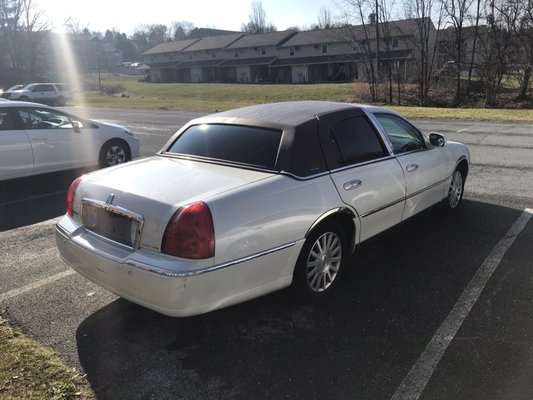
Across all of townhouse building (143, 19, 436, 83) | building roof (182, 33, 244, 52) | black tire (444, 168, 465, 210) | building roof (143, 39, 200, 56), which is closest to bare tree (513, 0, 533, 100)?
townhouse building (143, 19, 436, 83)

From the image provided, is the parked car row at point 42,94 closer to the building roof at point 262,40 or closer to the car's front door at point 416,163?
the car's front door at point 416,163

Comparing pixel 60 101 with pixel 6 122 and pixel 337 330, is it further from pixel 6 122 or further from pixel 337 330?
pixel 337 330

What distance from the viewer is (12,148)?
7.61m

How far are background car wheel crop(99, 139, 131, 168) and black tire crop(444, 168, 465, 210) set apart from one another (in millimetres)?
6209

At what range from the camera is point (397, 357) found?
3150mm

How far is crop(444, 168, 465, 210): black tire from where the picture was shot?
19.6ft

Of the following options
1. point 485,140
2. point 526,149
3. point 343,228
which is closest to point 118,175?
point 343,228

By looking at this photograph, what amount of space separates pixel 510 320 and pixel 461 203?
3.34 m

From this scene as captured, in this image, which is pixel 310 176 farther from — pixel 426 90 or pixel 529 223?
pixel 426 90

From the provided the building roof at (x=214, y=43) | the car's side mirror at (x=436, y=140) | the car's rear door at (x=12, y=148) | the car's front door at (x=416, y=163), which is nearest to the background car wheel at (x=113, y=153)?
the car's rear door at (x=12, y=148)

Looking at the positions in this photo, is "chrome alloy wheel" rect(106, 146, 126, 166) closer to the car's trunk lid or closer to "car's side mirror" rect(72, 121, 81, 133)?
"car's side mirror" rect(72, 121, 81, 133)

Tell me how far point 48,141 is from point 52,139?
0.08 metres

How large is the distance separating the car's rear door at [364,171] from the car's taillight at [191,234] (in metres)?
1.29

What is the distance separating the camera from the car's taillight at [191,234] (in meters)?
3.06
